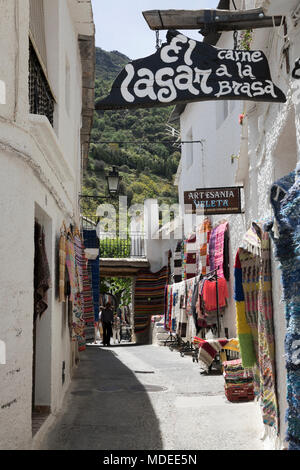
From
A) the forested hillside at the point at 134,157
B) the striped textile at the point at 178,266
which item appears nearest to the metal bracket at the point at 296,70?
the striped textile at the point at 178,266

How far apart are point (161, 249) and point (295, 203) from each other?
811 inches

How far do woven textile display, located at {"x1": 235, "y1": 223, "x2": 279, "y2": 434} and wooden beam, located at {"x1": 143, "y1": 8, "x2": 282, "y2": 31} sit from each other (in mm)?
1856

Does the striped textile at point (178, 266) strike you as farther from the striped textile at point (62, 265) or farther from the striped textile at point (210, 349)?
the striped textile at point (62, 265)

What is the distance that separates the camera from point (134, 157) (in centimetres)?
7781

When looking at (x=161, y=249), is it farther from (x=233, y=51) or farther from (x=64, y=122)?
(x=233, y=51)

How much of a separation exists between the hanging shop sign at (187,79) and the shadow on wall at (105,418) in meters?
3.68

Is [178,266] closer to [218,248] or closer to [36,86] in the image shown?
[218,248]

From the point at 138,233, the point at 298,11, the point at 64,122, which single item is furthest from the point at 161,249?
the point at 298,11

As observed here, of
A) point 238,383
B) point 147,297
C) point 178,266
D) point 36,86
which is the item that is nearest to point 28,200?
point 36,86

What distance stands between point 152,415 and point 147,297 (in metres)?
16.2

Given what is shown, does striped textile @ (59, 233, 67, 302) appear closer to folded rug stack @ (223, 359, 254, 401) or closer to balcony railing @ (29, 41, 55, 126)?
balcony railing @ (29, 41, 55, 126)
